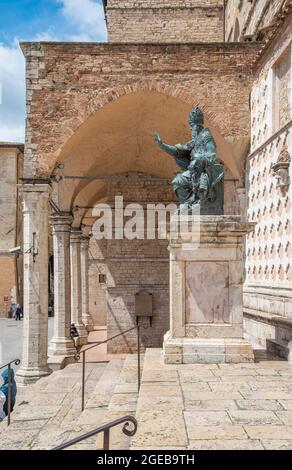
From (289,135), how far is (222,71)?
3.42m

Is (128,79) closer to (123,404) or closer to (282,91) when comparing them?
(282,91)

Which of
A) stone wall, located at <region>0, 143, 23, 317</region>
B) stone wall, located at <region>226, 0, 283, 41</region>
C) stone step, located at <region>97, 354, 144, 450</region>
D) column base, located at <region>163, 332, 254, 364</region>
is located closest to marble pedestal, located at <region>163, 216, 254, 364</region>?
column base, located at <region>163, 332, 254, 364</region>

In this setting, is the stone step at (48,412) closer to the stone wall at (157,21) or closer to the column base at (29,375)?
the column base at (29,375)

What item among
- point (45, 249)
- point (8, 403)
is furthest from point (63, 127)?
point (8, 403)

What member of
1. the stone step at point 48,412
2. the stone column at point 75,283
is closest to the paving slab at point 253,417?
the stone step at point 48,412

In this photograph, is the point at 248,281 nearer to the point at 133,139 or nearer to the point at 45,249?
the point at 45,249

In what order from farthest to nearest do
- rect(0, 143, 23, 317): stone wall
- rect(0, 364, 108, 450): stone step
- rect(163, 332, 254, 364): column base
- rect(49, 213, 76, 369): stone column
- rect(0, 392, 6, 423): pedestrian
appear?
rect(0, 143, 23, 317): stone wall, rect(49, 213, 76, 369): stone column, rect(0, 392, 6, 423): pedestrian, rect(163, 332, 254, 364): column base, rect(0, 364, 108, 450): stone step

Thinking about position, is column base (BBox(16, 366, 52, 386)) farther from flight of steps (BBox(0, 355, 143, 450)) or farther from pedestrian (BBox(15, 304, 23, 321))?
pedestrian (BBox(15, 304, 23, 321))

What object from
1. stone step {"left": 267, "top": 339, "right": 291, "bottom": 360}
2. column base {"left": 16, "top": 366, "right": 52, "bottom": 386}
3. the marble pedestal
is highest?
the marble pedestal

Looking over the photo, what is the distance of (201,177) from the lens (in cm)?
703

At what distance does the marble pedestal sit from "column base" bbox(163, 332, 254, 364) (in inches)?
0.6

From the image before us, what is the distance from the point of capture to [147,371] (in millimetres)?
6316

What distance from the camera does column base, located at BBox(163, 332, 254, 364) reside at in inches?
266

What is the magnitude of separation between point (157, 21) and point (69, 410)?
16292mm
